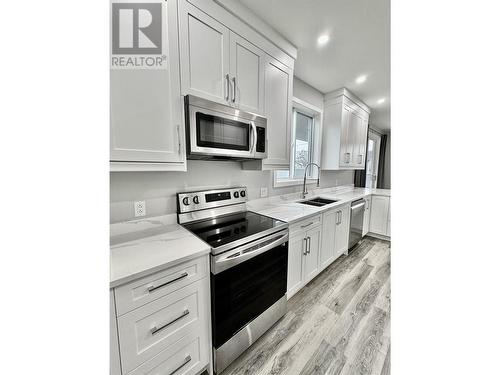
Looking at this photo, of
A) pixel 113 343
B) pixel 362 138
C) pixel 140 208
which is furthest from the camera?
pixel 362 138

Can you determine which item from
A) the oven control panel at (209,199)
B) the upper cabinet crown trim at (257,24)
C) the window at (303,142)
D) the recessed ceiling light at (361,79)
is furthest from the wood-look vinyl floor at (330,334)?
the recessed ceiling light at (361,79)

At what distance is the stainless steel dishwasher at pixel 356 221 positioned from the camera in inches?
107

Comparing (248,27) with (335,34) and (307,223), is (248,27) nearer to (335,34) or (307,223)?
(335,34)

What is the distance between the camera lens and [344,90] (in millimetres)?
2801

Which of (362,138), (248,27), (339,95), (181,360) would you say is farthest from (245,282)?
(362,138)

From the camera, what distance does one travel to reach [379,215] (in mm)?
3330

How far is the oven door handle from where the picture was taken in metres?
1.05

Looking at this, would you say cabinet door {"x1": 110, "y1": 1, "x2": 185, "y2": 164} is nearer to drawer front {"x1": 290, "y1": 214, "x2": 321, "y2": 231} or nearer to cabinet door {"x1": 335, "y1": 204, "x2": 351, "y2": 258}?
drawer front {"x1": 290, "y1": 214, "x2": 321, "y2": 231}

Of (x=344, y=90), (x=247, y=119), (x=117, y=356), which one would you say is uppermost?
(x=344, y=90)

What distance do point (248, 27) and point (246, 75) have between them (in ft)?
1.22
